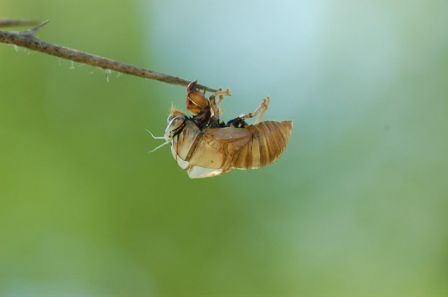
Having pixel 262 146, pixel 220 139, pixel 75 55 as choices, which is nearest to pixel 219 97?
pixel 220 139

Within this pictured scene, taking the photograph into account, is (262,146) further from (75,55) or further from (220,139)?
(75,55)

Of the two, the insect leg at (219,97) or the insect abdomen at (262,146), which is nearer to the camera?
the insect leg at (219,97)

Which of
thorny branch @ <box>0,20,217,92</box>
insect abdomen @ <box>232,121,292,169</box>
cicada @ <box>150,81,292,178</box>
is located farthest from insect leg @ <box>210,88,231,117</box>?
thorny branch @ <box>0,20,217,92</box>

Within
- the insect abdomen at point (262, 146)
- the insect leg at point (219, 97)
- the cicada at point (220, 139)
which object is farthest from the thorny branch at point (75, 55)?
the insect abdomen at point (262, 146)

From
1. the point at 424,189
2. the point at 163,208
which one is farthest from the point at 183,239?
the point at 424,189

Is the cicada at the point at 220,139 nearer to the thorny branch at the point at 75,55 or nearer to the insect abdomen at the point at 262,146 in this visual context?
the insect abdomen at the point at 262,146

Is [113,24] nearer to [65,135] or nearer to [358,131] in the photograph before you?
[65,135]

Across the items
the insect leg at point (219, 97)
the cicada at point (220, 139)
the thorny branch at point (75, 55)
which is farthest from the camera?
the cicada at point (220, 139)

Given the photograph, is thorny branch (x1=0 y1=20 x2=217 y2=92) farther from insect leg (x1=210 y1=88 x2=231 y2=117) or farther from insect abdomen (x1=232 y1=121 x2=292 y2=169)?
insect abdomen (x1=232 y1=121 x2=292 y2=169)
